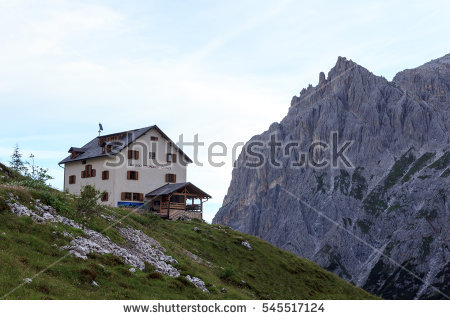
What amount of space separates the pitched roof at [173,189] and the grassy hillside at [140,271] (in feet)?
37.6

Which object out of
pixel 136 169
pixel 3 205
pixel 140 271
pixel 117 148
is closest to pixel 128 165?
pixel 136 169

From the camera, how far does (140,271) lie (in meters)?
27.8

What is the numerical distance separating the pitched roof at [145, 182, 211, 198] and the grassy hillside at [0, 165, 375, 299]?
37.6 feet

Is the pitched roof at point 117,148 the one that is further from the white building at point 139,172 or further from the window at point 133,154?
the window at point 133,154

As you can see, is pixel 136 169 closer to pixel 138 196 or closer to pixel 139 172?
pixel 139 172

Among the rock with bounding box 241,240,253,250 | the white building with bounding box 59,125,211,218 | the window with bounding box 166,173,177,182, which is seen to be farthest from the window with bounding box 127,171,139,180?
the rock with bounding box 241,240,253,250

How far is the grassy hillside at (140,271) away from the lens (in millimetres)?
22147

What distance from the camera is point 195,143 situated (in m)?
75.4

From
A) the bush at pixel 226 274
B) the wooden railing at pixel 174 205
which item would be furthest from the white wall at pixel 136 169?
the bush at pixel 226 274

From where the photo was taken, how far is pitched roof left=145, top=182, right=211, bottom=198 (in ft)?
217

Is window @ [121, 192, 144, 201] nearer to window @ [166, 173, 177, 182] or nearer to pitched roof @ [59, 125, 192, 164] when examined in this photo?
window @ [166, 173, 177, 182]

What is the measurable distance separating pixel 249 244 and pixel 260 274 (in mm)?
7777
